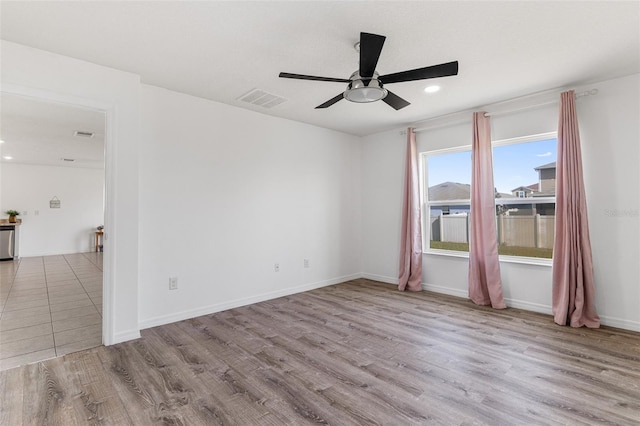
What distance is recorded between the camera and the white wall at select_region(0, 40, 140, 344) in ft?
9.09

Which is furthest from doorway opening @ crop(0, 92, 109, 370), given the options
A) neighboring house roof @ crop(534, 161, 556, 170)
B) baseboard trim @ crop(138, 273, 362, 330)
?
neighboring house roof @ crop(534, 161, 556, 170)

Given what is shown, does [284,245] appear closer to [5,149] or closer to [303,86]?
[303,86]

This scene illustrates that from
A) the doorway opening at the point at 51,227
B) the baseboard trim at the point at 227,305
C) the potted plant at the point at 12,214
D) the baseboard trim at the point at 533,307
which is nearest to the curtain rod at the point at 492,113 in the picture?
the baseboard trim at the point at 533,307

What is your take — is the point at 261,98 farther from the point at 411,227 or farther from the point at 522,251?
the point at 522,251

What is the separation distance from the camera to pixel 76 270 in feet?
21.1

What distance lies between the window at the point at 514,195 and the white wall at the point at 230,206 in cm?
179

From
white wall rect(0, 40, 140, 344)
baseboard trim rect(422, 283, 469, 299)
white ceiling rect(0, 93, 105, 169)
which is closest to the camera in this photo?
white wall rect(0, 40, 140, 344)

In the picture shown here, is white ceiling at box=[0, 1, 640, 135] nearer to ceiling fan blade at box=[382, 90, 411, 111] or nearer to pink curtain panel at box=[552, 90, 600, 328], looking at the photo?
ceiling fan blade at box=[382, 90, 411, 111]

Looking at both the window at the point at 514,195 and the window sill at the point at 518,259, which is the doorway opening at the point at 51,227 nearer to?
the window sill at the point at 518,259

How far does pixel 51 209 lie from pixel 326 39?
1017 centimetres

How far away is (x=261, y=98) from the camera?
3.77 metres

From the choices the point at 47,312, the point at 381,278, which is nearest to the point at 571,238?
the point at 381,278

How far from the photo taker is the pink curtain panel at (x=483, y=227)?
398 centimetres

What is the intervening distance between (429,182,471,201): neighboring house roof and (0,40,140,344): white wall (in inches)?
166
